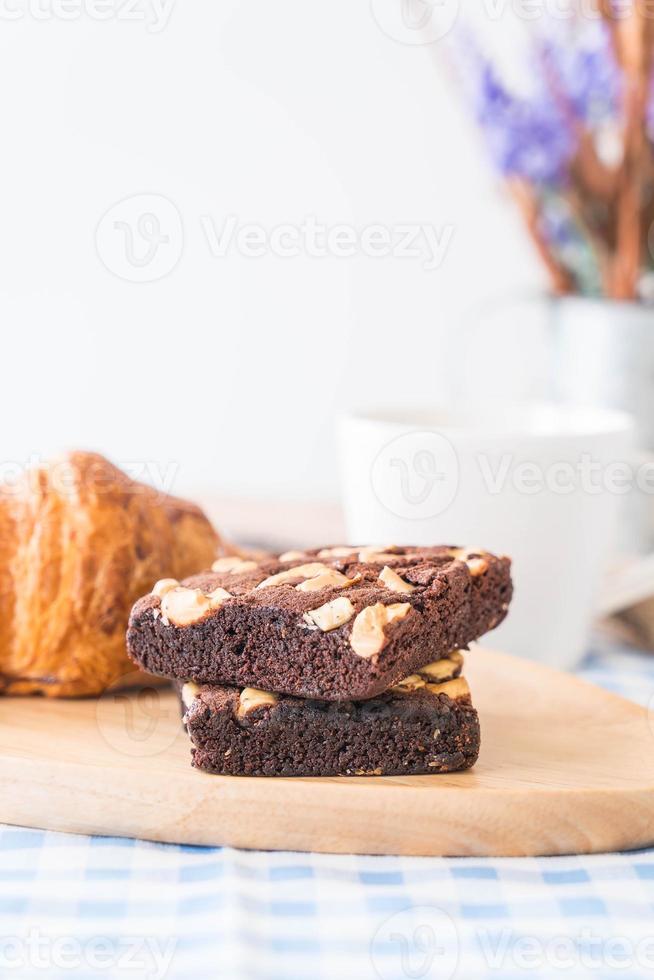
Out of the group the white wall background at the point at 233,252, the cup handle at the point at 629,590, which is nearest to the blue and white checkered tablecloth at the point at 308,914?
the cup handle at the point at 629,590

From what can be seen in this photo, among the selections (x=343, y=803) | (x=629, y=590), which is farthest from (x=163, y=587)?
(x=629, y=590)

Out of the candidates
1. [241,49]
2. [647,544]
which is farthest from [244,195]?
[647,544]

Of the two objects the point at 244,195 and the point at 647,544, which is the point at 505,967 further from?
the point at 244,195

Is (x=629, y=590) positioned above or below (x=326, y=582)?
below

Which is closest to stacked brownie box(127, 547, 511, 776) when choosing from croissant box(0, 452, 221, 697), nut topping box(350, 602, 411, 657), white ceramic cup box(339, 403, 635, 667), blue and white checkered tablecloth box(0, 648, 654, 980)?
nut topping box(350, 602, 411, 657)

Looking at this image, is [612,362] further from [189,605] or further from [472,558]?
[189,605]

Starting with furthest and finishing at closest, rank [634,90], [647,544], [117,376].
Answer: [117,376]
[647,544]
[634,90]

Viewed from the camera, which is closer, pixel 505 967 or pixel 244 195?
pixel 505 967
